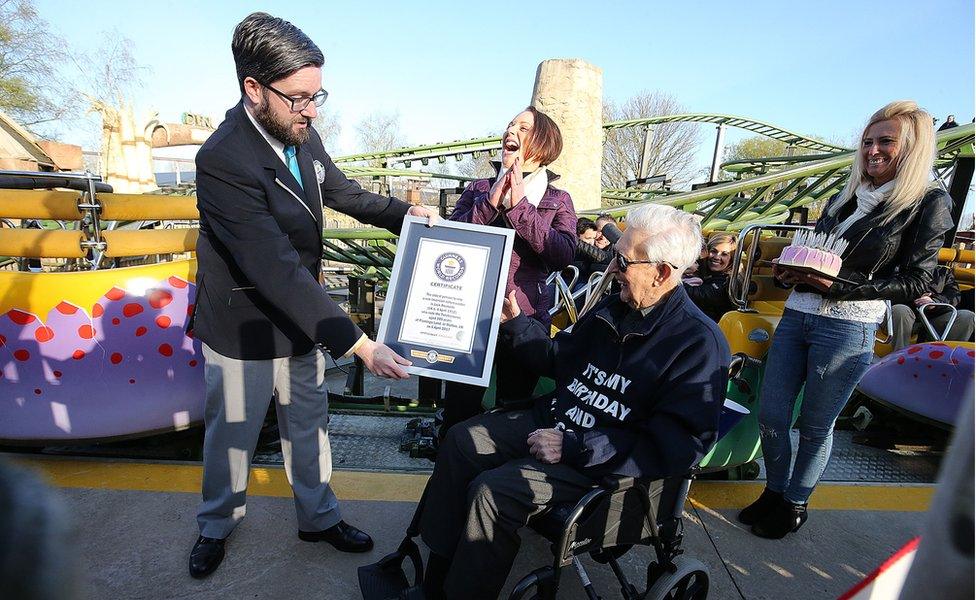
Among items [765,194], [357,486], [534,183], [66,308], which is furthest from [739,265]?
[765,194]

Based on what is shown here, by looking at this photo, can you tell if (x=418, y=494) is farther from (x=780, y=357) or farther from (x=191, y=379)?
(x=780, y=357)

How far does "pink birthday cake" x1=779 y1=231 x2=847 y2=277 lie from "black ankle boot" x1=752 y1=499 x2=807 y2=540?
3.84ft

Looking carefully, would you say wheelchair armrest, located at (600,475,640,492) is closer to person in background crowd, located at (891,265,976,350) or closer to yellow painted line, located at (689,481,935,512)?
yellow painted line, located at (689,481,935,512)

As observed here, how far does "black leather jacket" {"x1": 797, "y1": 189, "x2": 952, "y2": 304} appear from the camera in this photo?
218 cm

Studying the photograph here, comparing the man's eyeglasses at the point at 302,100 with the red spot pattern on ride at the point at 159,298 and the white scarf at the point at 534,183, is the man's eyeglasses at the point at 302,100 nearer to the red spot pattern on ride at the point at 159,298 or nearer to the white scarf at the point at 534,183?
the white scarf at the point at 534,183

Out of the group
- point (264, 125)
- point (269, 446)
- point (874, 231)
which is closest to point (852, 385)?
point (874, 231)

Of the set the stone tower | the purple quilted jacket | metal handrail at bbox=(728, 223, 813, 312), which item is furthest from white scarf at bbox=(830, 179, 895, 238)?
the stone tower

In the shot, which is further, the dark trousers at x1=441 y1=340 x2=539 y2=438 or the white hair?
the dark trousers at x1=441 y1=340 x2=539 y2=438

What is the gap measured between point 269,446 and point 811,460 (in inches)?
115

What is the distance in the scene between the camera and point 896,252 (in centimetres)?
226

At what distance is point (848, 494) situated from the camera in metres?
3.07

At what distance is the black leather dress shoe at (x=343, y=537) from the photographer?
2369mm

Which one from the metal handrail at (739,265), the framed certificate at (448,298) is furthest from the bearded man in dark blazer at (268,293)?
the metal handrail at (739,265)

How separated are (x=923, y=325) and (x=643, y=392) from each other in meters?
4.55
